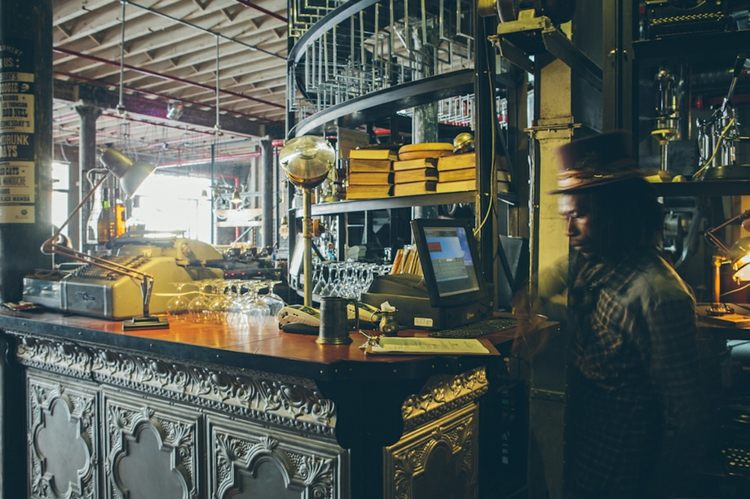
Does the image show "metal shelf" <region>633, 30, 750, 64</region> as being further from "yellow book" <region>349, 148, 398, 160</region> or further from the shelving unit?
"yellow book" <region>349, 148, 398, 160</region>

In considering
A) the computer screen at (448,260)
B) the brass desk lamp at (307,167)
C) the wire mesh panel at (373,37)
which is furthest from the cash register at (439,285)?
the wire mesh panel at (373,37)

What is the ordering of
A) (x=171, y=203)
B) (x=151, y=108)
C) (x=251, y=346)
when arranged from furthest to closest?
(x=171, y=203) < (x=151, y=108) < (x=251, y=346)

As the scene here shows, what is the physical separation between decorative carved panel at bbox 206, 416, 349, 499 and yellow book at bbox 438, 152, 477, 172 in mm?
1463

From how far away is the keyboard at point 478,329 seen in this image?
2.03 metres

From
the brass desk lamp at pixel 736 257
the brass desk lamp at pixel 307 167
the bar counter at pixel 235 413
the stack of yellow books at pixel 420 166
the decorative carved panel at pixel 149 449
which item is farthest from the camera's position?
the brass desk lamp at pixel 736 257

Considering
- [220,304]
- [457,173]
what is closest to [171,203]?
[220,304]

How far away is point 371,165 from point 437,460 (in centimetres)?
151

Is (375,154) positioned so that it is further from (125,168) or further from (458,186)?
(125,168)

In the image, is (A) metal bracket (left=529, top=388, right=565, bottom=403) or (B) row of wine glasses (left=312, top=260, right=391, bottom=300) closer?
(A) metal bracket (left=529, top=388, right=565, bottom=403)

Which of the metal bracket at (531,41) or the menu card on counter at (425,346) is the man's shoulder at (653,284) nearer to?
the menu card on counter at (425,346)

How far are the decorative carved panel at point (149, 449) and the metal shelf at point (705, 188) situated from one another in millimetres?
2052

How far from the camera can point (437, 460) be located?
6.63 feet

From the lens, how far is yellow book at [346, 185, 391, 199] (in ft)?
9.65

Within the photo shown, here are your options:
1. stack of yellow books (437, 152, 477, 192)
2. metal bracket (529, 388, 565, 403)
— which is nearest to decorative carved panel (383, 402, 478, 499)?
metal bracket (529, 388, 565, 403)
